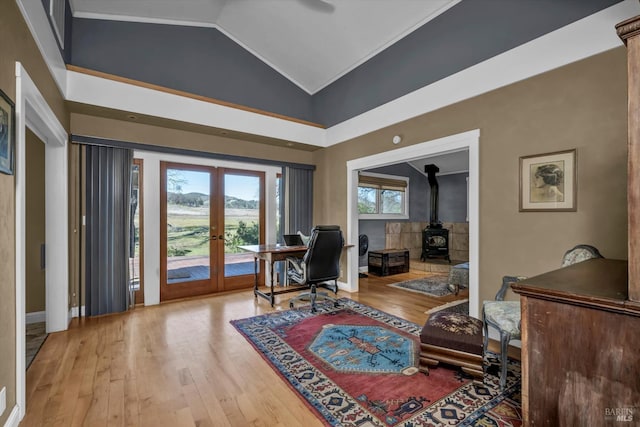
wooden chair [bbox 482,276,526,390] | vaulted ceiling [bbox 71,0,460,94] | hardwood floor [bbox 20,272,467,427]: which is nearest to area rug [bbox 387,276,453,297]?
hardwood floor [bbox 20,272,467,427]

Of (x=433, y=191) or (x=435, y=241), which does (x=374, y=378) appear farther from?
(x=433, y=191)

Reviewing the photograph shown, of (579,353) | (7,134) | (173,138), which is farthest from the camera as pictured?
(173,138)

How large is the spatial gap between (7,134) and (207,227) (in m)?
3.01

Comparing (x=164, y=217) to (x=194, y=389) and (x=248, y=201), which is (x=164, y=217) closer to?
(x=248, y=201)

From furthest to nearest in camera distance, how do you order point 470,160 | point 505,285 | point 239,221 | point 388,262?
point 388,262 < point 239,221 < point 470,160 < point 505,285

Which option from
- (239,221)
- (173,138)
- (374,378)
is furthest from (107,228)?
(374,378)

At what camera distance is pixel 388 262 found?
6.13 metres

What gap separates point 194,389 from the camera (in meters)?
2.08

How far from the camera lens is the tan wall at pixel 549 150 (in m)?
2.23

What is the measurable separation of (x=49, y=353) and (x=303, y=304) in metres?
2.71

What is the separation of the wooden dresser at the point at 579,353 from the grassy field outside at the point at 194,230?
14.2ft

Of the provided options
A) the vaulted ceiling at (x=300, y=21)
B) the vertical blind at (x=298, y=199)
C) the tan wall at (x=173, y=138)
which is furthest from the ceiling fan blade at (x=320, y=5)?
the vertical blind at (x=298, y=199)

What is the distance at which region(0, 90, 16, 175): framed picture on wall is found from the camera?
155 centimetres

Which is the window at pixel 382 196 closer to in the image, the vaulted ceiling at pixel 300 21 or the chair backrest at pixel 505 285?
the vaulted ceiling at pixel 300 21
